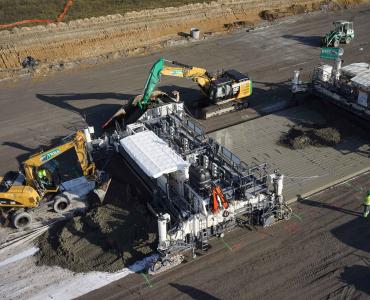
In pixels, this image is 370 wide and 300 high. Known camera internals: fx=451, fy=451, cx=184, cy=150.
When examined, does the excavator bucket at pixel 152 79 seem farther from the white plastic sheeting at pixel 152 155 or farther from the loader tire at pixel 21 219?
the loader tire at pixel 21 219

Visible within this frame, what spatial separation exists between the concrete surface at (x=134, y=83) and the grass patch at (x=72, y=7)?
30.2 ft

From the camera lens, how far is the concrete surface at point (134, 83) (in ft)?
87.7

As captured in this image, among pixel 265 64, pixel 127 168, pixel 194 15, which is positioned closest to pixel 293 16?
pixel 194 15

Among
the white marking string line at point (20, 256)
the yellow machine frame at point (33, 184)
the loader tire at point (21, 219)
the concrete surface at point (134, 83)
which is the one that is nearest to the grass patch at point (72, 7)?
the concrete surface at point (134, 83)

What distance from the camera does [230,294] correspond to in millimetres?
15422

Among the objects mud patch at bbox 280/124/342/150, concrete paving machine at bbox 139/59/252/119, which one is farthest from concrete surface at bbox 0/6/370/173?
mud patch at bbox 280/124/342/150

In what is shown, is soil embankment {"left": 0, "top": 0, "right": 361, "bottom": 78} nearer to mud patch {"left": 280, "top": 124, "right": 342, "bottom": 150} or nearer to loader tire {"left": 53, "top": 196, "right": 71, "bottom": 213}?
mud patch {"left": 280, "top": 124, "right": 342, "bottom": 150}

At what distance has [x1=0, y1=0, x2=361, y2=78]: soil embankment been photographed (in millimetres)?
36438

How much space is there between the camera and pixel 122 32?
39312 millimetres

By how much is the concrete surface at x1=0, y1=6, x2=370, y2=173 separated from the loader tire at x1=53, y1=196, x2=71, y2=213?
17.8 feet

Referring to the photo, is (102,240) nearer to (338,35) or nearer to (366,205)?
(366,205)

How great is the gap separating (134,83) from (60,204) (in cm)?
1429

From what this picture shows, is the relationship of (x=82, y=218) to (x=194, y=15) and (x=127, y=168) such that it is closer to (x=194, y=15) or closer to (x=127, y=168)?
(x=127, y=168)

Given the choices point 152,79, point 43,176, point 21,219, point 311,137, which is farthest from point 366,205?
point 21,219
